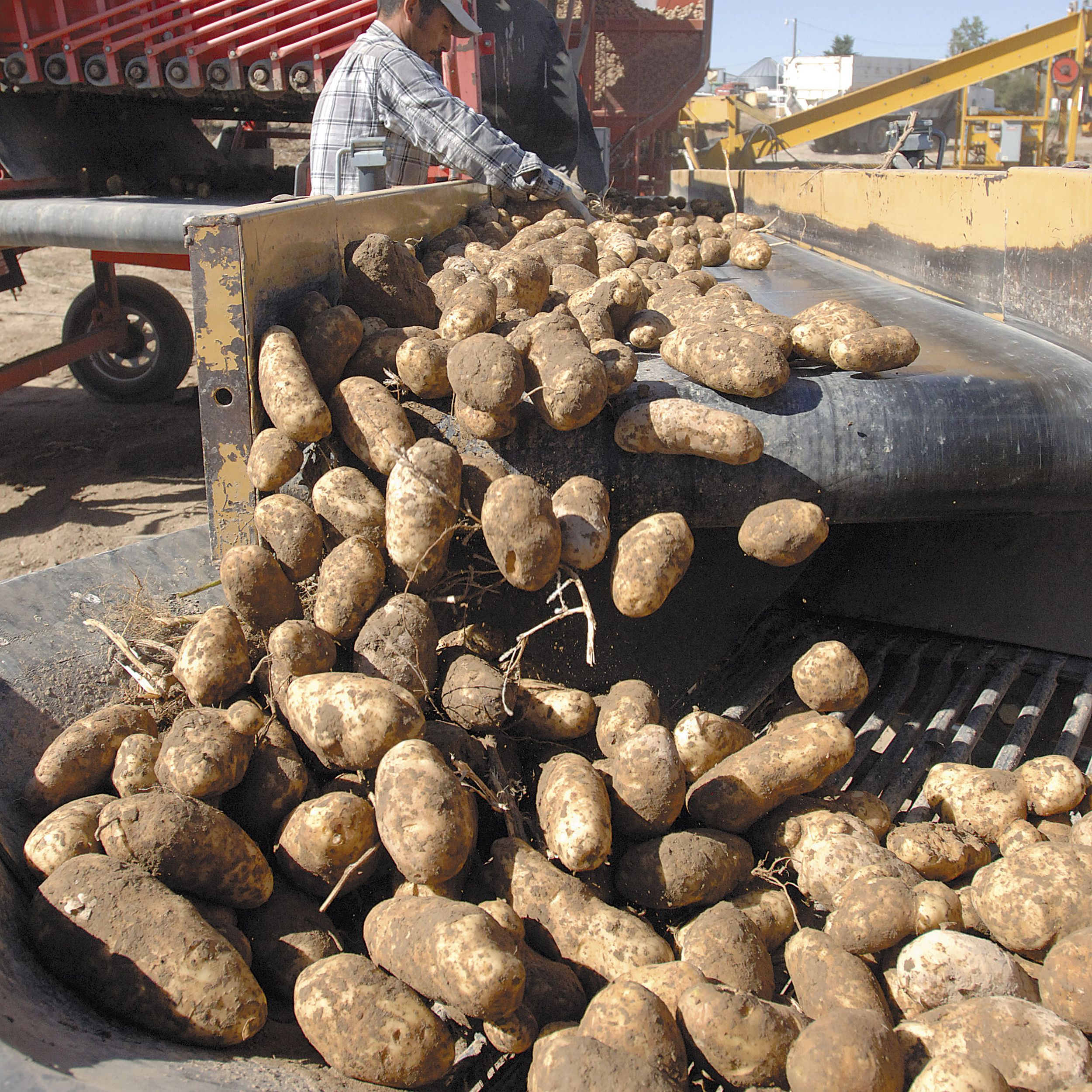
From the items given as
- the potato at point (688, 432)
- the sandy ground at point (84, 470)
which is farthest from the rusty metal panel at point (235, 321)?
the sandy ground at point (84, 470)

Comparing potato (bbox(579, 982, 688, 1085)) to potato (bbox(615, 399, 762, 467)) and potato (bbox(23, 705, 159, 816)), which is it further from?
potato (bbox(615, 399, 762, 467))

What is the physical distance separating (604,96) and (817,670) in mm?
10777

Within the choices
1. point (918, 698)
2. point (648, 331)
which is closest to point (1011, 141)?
point (918, 698)

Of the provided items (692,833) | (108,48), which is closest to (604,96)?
(108,48)

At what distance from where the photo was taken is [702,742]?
1.85 m

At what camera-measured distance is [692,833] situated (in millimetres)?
1647

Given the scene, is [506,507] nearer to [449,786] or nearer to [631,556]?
[631,556]

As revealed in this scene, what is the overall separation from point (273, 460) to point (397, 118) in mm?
2683

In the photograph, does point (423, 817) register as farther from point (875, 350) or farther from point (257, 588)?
point (875, 350)

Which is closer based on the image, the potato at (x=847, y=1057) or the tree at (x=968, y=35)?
the potato at (x=847, y=1057)

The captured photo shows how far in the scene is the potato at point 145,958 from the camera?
131 centimetres

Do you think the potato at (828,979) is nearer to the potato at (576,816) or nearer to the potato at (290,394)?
the potato at (576,816)

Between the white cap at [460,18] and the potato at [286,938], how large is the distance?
388 cm

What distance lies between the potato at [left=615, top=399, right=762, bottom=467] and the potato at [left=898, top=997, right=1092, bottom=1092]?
111 centimetres
